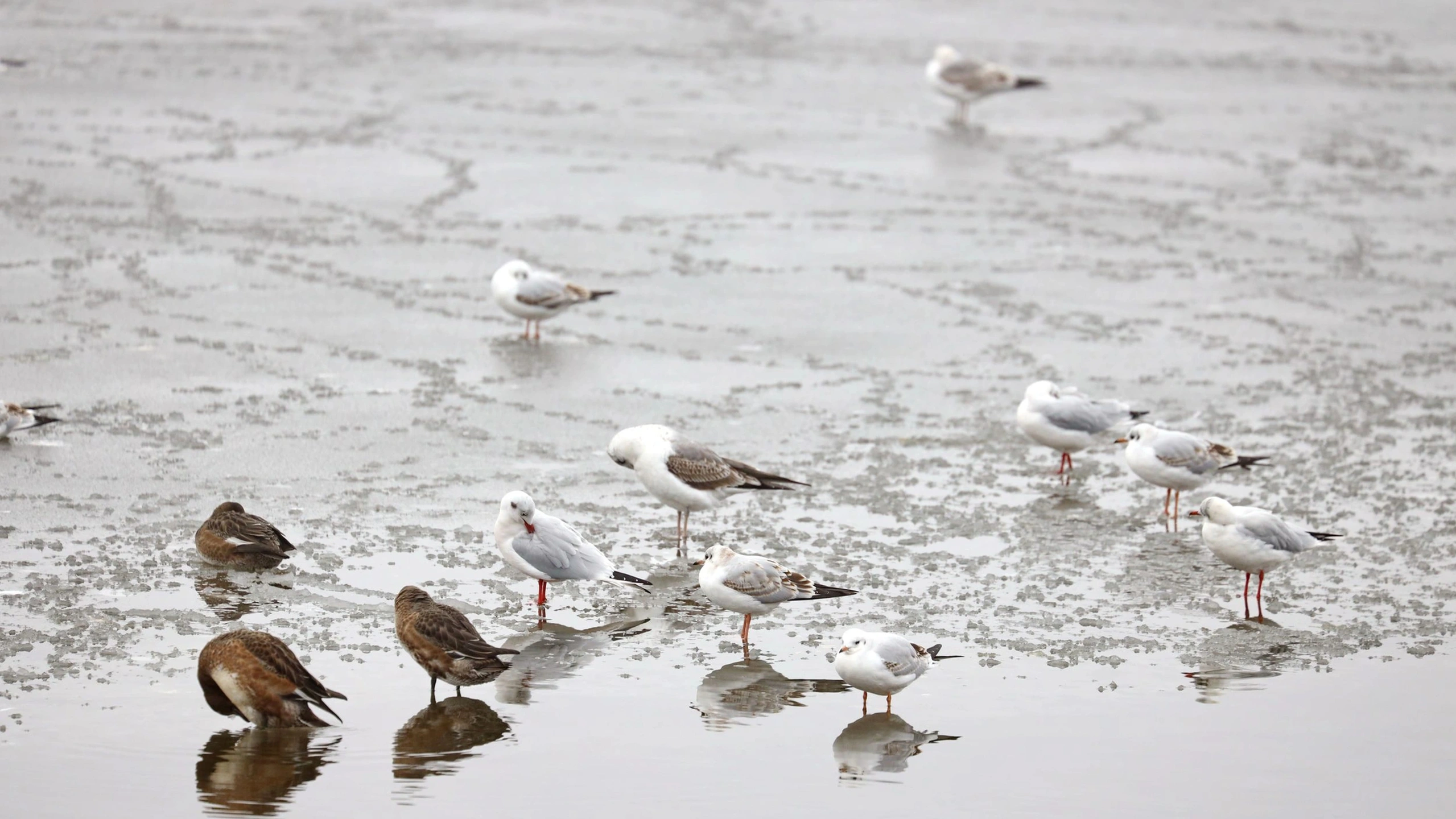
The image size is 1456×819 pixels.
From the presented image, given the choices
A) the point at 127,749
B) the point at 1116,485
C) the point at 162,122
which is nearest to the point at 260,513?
the point at 127,749

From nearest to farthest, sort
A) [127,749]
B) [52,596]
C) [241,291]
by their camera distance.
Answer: [127,749], [52,596], [241,291]

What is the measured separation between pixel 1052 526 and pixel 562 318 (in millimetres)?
5626

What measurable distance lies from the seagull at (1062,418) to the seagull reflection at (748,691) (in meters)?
3.32

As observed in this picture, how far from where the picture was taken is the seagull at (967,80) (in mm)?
22141

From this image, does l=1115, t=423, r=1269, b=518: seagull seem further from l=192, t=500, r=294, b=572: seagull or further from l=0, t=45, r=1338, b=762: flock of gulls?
l=192, t=500, r=294, b=572: seagull

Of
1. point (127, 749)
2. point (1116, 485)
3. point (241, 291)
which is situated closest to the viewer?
point (127, 749)

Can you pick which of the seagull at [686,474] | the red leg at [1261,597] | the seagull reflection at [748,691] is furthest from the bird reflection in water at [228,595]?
the red leg at [1261,597]

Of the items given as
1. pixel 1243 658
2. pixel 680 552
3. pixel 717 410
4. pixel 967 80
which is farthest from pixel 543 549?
pixel 967 80

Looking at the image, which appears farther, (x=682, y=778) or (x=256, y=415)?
(x=256, y=415)

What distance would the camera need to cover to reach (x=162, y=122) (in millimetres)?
19625

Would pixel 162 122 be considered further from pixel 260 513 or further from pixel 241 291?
pixel 260 513

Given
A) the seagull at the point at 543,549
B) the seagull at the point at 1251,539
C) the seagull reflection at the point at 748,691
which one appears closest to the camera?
the seagull reflection at the point at 748,691

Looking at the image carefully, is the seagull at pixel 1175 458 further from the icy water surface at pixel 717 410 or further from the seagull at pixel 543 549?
the seagull at pixel 543 549

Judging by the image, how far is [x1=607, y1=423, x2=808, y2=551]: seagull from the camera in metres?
9.66
